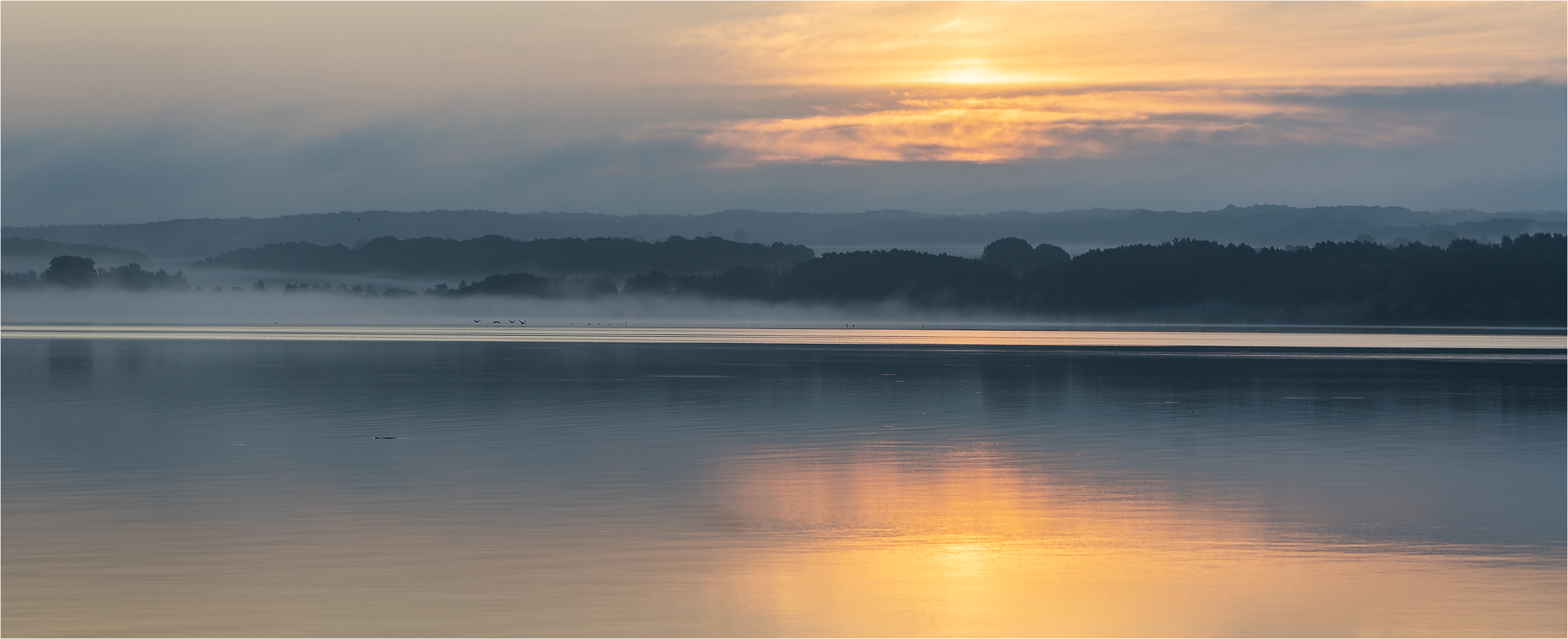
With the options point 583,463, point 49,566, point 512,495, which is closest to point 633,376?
point 583,463

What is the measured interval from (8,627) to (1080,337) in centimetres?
12056

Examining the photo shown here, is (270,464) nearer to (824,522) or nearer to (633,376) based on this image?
(824,522)

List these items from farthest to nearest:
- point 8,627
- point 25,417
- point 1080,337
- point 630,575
Result: point 1080,337 < point 25,417 < point 630,575 < point 8,627

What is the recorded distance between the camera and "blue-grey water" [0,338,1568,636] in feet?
44.8

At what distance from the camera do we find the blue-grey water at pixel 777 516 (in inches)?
538

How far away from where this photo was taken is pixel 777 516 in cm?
1912

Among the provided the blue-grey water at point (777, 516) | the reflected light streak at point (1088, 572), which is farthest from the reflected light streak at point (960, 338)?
the reflected light streak at point (1088, 572)

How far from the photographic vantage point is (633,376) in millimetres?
52406

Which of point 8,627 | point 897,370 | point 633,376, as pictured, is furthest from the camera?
point 897,370

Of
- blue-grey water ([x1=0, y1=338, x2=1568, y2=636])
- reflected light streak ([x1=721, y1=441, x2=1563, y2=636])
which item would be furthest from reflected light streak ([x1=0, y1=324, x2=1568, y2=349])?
reflected light streak ([x1=721, y1=441, x2=1563, y2=636])

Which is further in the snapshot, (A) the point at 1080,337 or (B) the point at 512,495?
(A) the point at 1080,337

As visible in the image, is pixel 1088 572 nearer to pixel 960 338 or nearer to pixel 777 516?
pixel 777 516

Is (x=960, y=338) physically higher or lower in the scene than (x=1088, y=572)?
lower

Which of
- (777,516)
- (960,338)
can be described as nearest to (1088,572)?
(777,516)
